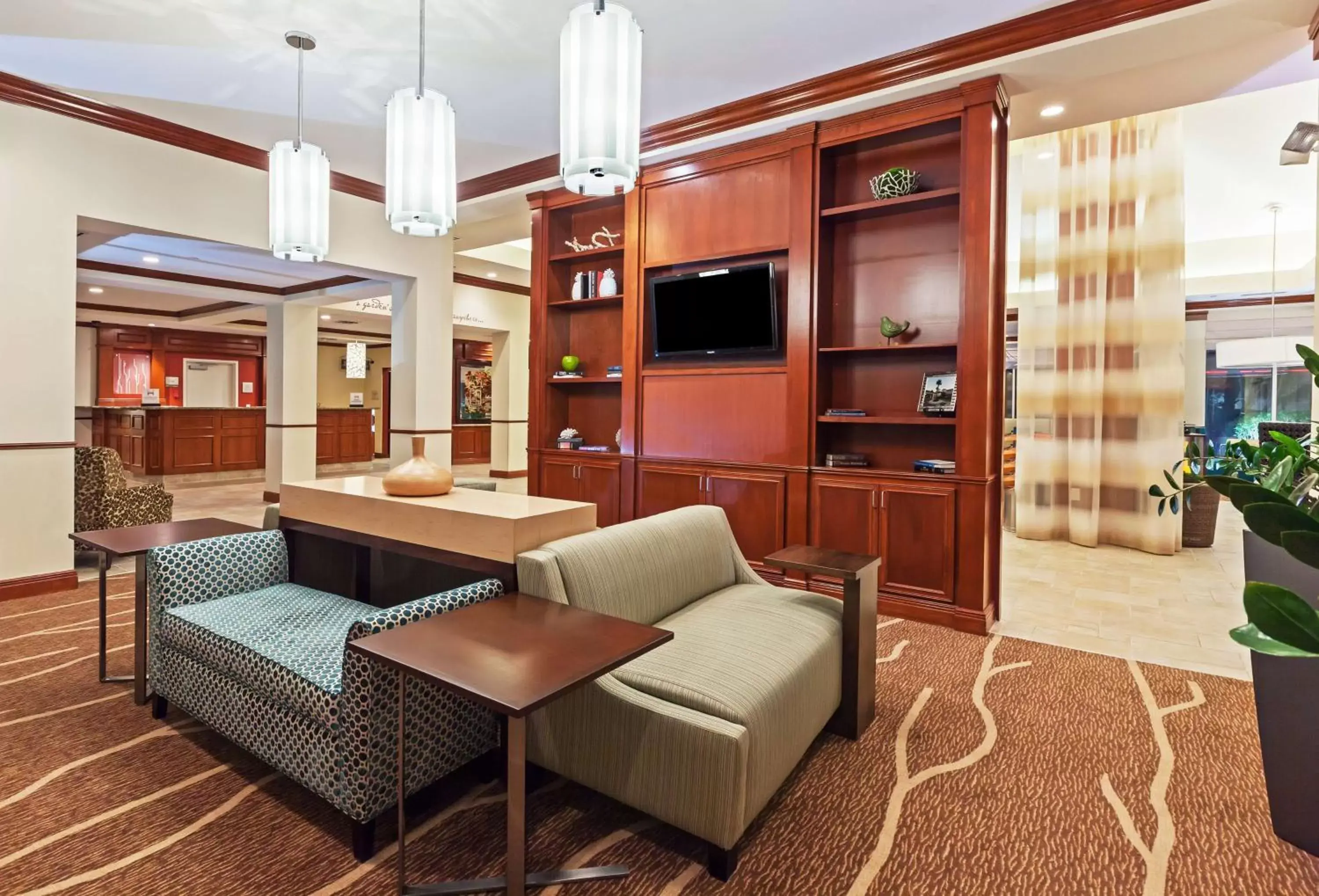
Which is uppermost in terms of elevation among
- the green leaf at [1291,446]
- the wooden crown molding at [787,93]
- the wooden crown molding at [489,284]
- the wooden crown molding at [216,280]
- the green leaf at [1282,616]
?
the wooden crown molding at [489,284]

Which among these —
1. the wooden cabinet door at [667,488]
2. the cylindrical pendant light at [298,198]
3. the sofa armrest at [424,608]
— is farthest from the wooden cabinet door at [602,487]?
the sofa armrest at [424,608]

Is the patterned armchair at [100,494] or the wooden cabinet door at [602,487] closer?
the patterned armchair at [100,494]

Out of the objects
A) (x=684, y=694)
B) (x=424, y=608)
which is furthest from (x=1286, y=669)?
(x=424, y=608)

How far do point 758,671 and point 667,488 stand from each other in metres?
2.83

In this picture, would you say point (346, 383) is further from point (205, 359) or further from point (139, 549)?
point (139, 549)

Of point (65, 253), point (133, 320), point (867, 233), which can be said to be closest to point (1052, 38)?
point (867, 233)

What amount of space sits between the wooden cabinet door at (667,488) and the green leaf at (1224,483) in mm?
3297

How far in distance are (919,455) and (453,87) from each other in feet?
11.5

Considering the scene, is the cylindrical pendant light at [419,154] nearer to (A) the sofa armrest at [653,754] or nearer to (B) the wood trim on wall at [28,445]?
(A) the sofa armrest at [653,754]

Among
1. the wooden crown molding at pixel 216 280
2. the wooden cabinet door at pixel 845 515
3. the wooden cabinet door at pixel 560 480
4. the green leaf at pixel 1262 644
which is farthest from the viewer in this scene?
the wooden crown molding at pixel 216 280

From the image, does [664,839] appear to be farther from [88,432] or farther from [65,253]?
[88,432]

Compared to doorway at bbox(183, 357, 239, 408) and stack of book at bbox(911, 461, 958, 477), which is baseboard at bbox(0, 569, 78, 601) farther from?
doorway at bbox(183, 357, 239, 408)

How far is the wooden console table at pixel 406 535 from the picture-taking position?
202 centimetres

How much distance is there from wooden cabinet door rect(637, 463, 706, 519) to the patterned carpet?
2.15 meters
